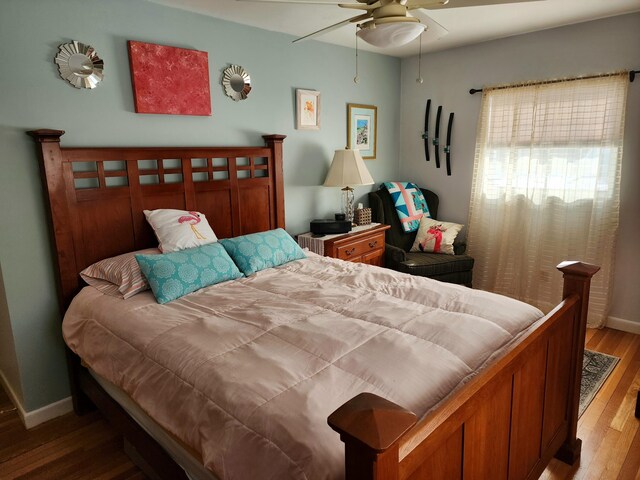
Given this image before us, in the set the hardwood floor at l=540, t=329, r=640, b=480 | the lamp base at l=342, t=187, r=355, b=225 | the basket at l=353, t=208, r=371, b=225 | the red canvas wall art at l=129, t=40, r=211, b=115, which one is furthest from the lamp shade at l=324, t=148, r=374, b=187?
the hardwood floor at l=540, t=329, r=640, b=480

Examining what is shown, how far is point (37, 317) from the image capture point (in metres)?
2.43

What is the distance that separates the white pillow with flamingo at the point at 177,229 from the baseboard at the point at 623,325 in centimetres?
315

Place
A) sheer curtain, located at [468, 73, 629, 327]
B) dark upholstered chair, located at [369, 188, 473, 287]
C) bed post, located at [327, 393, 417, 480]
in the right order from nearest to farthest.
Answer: bed post, located at [327, 393, 417, 480]
sheer curtain, located at [468, 73, 629, 327]
dark upholstered chair, located at [369, 188, 473, 287]

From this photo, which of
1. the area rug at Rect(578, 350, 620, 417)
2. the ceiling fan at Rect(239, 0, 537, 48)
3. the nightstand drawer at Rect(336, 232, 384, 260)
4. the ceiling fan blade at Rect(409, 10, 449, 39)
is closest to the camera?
the ceiling fan at Rect(239, 0, 537, 48)

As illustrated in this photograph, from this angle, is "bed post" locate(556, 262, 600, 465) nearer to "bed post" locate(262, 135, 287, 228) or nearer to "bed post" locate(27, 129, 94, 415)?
"bed post" locate(262, 135, 287, 228)

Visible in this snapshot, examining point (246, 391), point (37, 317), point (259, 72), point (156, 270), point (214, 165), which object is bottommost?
point (37, 317)

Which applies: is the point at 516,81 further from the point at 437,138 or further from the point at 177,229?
the point at 177,229

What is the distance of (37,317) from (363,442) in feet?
7.46

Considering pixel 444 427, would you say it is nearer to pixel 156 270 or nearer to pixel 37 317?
pixel 156 270

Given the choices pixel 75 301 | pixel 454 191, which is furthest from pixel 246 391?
pixel 454 191

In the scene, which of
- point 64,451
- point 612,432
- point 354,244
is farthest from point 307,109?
point 612,432

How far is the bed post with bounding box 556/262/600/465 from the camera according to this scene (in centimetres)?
197

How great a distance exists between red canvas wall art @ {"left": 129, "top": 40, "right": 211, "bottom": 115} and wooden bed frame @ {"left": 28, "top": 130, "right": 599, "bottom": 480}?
275mm

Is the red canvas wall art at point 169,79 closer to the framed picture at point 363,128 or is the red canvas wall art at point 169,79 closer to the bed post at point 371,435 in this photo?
the framed picture at point 363,128
